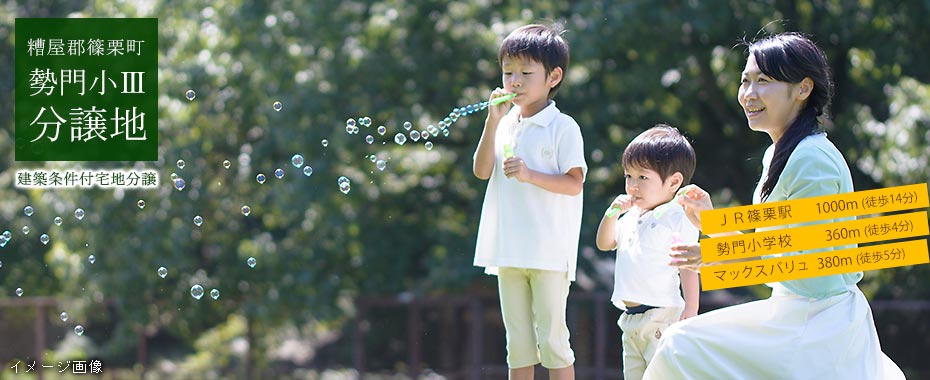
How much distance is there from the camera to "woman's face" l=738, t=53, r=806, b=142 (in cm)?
325

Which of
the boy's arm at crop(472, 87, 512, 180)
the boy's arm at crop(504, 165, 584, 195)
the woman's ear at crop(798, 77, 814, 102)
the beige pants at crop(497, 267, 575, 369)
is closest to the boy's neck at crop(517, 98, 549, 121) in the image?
the boy's arm at crop(472, 87, 512, 180)

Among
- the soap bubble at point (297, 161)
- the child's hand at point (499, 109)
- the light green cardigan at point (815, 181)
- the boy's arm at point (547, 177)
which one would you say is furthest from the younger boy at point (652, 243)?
the soap bubble at point (297, 161)

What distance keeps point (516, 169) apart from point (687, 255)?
27.0 inches

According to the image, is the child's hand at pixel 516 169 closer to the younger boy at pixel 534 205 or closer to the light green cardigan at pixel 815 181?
the younger boy at pixel 534 205

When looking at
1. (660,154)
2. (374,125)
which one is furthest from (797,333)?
(374,125)

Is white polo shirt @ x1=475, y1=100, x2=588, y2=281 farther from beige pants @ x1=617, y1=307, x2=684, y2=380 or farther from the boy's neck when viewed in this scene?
beige pants @ x1=617, y1=307, x2=684, y2=380

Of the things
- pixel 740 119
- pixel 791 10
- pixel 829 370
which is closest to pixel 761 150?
pixel 740 119

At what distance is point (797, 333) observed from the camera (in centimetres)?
304

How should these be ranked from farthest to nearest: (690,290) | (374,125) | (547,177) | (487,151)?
(374,125) → (487,151) → (547,177) → (690,290)

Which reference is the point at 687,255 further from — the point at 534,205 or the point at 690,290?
the point at 534,205

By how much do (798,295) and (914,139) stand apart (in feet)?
16.6

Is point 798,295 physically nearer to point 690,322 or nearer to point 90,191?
point 690,322

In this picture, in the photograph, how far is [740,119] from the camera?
30.9 feet

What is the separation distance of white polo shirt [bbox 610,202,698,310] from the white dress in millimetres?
504
